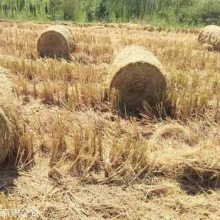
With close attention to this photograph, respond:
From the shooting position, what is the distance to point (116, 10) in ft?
75.7

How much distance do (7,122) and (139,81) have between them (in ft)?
7.96

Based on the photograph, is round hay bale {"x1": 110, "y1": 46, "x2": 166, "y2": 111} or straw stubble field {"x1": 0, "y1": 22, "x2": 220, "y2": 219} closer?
straw stubble field {"x1": 0, "y1": 22, "x2": 220, "y2": 219}

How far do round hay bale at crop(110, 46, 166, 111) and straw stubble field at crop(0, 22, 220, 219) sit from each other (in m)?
0.24

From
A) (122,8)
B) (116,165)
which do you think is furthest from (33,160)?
(122,8)

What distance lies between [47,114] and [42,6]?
16753 millimetres

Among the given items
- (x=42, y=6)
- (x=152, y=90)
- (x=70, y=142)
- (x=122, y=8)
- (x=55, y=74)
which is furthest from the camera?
(x=122, y=8)

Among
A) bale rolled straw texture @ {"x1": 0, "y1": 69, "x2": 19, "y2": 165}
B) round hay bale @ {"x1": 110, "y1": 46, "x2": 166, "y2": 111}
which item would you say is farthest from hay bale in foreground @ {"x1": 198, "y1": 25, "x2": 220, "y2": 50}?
bale rolled straw texture @ {"x1": 0, "y1": 69, "x2": 19, "y2": 165}

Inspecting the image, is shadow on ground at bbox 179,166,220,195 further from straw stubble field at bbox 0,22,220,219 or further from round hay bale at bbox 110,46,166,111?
Result: round hay bale at bbox 110,46,166,111

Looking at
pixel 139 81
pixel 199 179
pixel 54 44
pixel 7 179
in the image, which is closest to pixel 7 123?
pixel 7 179

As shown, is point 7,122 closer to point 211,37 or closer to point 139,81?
point 139,81

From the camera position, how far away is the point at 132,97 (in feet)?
20.3

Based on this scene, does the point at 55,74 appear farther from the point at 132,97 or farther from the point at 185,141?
the point at 185,141

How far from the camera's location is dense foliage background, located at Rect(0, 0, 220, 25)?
69.1 ft

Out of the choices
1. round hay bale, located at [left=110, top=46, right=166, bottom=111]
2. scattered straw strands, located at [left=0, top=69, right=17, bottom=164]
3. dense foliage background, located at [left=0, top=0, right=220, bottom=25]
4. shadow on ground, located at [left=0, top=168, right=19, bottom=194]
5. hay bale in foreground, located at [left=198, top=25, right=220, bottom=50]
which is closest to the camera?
shadow on ground, located at [left=0, top=168, right=19, bottom=194]
